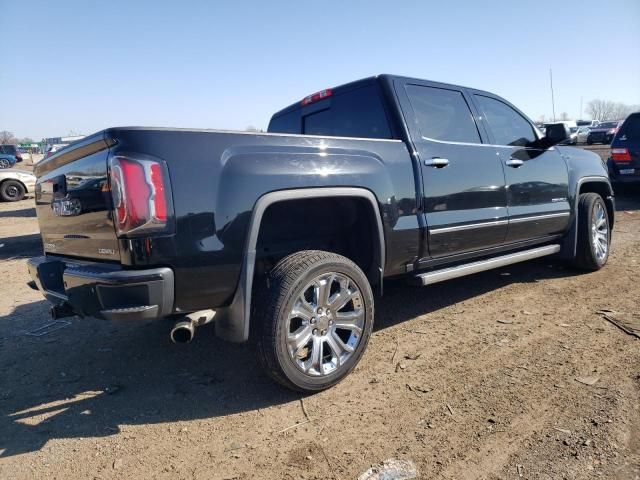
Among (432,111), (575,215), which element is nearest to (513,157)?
(432,111)

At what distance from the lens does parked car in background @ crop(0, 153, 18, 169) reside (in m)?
25.4

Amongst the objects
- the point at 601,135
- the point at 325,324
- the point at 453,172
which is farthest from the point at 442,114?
the point at 601,135

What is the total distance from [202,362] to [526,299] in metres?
3.07

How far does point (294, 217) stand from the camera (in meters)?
3.12

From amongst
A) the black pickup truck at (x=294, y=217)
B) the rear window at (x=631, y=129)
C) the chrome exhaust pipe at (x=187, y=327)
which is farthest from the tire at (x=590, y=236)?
the rear window at (x=631, y=129)

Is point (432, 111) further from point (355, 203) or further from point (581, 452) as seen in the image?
point (581, 452)

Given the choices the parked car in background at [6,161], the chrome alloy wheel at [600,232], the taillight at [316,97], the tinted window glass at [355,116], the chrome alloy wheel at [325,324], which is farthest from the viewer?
the parked car in background at [6,161]

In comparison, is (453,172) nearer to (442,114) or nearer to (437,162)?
(437,162)

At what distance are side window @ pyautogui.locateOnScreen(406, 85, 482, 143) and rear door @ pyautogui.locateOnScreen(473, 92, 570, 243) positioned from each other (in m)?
0.29

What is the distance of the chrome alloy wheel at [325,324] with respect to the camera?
262 cm

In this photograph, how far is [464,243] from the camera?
363 centimetres

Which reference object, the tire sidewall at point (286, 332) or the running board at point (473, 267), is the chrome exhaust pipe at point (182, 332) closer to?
the tire sidewall at point (286, 332)

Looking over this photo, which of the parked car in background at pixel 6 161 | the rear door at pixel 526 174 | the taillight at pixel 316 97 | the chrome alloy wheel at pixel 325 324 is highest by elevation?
the parked car in background at pixel 6 161

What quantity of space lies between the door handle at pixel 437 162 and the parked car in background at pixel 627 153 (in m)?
7.90
